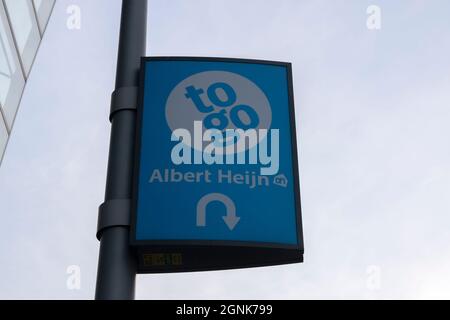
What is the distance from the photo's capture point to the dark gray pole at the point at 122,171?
175 inches

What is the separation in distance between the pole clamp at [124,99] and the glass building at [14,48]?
7676 millimetres

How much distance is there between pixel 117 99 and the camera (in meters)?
5.42

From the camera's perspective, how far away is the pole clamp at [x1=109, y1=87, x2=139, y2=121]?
5.36m

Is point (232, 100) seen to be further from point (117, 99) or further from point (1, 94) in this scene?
point (1, 94)

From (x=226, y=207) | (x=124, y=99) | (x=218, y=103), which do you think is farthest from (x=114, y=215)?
(x=218, y=103)

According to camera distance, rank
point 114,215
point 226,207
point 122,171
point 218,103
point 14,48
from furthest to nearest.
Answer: point 14,48 < point 218,103 < point 122,171 < point 226,207 < point 114,215

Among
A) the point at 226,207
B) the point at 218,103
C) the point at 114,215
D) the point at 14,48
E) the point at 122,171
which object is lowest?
the point at 114,215

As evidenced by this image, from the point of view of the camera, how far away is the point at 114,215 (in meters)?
4.69

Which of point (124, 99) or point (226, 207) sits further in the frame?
point (124, 99)

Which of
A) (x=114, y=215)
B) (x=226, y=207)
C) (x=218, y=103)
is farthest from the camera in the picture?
(x=218, y=103)

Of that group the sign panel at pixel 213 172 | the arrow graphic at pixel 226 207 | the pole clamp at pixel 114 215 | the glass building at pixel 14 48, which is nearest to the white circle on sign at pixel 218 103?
the sign panel at pixel 213 172

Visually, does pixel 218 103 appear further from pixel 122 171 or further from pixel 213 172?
pixel 122 171

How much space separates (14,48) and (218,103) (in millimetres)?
9438
